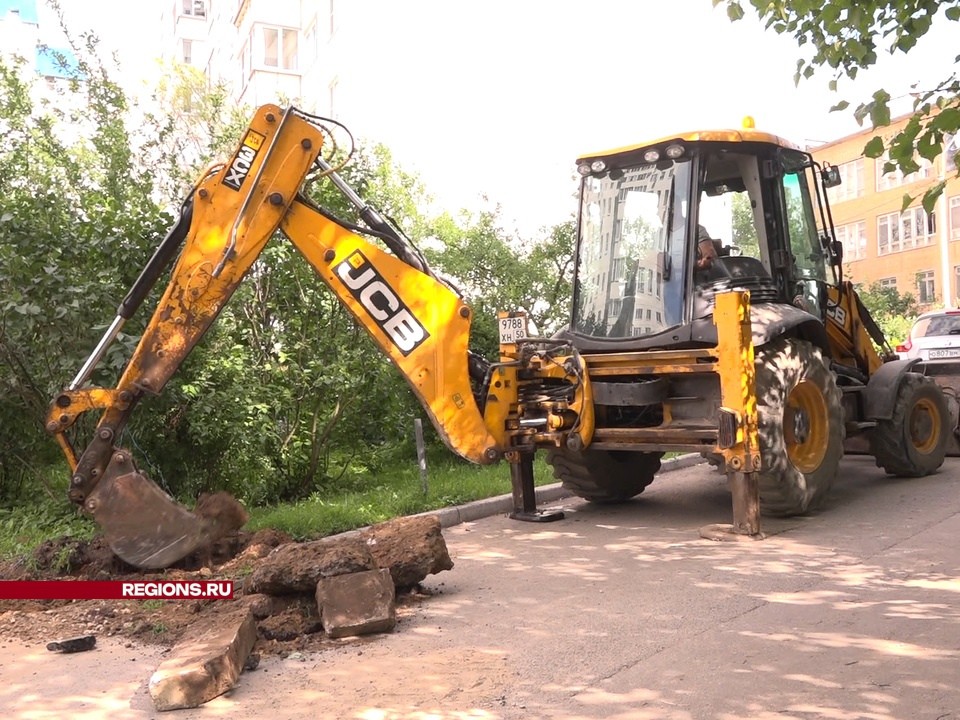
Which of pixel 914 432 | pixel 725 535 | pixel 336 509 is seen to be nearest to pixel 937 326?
pixel 914 432

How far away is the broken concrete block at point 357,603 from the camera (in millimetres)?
5301

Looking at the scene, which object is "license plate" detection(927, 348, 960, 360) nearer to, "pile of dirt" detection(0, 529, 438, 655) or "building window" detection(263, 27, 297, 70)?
"pile of dirt" detection(0, 529, 438, 655)

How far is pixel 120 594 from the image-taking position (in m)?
6.14

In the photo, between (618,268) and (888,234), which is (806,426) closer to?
(618,268)

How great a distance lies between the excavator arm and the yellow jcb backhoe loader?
14mm

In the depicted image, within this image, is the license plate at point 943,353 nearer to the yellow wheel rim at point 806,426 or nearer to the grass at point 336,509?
the yellow wheel rim at point 806,426

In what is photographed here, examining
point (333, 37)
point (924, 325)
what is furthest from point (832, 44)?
point (333, 37)

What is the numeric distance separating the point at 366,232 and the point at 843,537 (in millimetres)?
4282

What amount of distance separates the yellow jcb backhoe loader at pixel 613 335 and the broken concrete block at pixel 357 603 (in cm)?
172

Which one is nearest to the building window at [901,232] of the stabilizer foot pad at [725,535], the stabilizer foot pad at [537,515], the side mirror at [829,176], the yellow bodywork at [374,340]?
the side mirror at [829,176]

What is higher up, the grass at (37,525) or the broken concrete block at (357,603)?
the grass at (37,525)

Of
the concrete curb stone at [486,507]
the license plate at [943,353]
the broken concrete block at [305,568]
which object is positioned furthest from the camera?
the license plate at [943,353]

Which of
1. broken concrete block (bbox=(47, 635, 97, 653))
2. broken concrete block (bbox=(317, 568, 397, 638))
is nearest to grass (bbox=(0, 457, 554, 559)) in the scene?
broken concrete block (bbox=(47, 635, 97, 653))

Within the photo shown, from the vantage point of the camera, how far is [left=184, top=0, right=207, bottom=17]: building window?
50.7 meters
